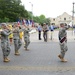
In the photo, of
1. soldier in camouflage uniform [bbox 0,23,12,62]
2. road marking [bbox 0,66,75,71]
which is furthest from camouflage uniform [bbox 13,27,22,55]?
road marking [bbox 0,66,75,71]

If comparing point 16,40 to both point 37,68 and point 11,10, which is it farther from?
point 11,10

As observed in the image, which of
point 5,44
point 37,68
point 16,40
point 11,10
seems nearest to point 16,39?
point 16,40

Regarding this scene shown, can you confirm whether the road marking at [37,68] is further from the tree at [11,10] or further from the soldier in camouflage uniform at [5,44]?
the tree at [11,10]

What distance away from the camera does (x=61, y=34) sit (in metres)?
14.4

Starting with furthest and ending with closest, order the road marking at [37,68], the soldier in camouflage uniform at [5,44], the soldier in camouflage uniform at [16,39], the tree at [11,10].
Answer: the tree at [11,10], the soldier in camouflage uniform at [16,39], the soldier in camouflage uniform at [5,44], the road marking at [37,68]

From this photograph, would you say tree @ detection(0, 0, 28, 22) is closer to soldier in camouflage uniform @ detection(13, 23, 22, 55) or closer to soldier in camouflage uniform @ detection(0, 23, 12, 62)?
→ soldier in camouflage uniform @ detection(13, 23, 22, 55)

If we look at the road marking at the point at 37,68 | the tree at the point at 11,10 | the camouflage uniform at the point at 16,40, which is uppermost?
the tree at the point at 11,10

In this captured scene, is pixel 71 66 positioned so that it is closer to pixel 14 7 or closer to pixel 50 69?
pixel 50 69

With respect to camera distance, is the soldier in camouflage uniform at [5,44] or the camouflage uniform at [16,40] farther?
the camouflage uniform at [16,40]

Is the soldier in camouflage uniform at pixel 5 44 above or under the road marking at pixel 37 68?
above

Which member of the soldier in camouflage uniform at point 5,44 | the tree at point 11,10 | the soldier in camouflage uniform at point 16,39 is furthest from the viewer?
the tree at point 11,10

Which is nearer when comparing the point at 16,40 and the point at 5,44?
the point at 5,44

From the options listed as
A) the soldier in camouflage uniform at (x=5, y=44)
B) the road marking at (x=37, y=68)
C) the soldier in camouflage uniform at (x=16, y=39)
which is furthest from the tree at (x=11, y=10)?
the road marking at (x=37, y=68)

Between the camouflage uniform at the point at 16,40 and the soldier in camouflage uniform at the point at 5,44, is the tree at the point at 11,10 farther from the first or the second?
the soldier in camouflage uniform at the point at 5,44
